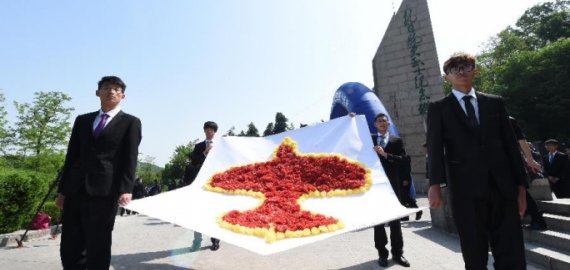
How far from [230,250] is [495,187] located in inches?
208

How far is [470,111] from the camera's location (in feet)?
10.2

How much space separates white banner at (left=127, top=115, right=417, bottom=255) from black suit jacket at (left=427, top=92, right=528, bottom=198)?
1049mm

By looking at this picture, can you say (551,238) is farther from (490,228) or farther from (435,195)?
(435,195)

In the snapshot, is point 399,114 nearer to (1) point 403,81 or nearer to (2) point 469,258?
(1) point 403,81

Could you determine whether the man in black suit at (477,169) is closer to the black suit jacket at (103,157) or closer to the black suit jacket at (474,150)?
the black suit jacket at (474,150)

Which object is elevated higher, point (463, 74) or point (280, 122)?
point (280, 122)

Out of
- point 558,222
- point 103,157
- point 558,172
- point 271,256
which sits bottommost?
point 271,256

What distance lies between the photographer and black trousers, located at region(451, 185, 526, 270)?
2.83m

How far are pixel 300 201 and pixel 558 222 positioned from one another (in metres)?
4.67

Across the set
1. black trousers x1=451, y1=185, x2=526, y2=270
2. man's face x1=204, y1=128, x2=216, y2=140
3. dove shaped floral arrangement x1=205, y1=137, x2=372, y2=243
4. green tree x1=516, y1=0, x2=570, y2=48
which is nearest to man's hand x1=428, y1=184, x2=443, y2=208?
black trousers x1=451, y1=185, x2=526, y2=270

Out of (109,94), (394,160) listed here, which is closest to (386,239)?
(394,160)

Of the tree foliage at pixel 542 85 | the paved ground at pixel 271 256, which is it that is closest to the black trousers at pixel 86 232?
the paved ground at pixel 271 256

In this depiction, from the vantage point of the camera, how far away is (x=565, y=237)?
5.09 metres

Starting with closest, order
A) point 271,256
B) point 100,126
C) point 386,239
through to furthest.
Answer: point 100,126
point 386,239
point 271,256
